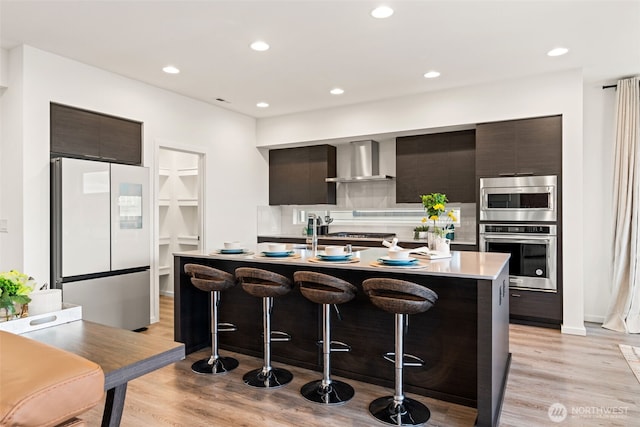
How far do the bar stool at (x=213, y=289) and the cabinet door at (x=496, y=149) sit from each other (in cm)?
322

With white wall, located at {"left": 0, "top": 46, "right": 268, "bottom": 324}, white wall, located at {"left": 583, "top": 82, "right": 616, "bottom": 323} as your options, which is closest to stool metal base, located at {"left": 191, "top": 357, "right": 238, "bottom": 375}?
white wall, located at {"left": 0, "top": 46, "right": 268, "bottom": 324}

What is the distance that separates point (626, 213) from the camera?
14.3ft

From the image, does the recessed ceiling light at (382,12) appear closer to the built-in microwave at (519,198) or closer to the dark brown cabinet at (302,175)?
the built-in microwave at (519,198)

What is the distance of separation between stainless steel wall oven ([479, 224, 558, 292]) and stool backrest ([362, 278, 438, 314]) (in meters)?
2.56

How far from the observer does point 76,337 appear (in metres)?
1.48

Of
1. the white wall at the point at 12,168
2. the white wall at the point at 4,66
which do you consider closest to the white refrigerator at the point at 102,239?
the white wall at the point at 12,168

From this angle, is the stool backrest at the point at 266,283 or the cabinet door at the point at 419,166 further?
the cabinet door at the point at 419,166

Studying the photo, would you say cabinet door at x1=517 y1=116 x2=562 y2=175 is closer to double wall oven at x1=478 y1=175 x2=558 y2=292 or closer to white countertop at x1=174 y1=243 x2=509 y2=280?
double wall oven at x1=478 y1=175 x2=558 y2=292

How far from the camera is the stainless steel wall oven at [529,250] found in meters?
4.32

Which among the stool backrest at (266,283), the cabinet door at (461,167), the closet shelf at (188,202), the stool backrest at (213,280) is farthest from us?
the closet shelf at (188,202)

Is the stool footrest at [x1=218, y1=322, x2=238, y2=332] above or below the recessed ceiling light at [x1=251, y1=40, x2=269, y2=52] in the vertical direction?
below

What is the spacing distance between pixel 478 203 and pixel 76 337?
4302 mm

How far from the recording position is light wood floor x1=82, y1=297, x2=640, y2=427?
7.99 feet

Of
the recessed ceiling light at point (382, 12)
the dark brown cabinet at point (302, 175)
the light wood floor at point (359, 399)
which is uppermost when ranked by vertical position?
the recessed ceiling light at point (382, 12)
